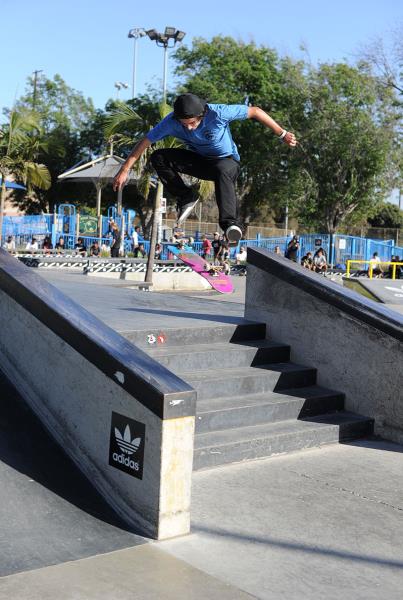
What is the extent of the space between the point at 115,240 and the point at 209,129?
21436 millimetres

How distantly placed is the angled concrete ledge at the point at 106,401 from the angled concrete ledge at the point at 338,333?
2.48 m

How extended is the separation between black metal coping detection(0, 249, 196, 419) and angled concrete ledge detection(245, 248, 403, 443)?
2466mm

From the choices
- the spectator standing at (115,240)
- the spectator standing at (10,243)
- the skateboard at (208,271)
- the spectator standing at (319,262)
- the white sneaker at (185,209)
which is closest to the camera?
the white sneaker at (185,209)

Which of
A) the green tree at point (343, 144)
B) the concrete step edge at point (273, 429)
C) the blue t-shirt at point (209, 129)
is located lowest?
the concrete step edge at point (273, 429)

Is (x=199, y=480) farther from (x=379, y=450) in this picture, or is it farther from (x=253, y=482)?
(x=379, y=450)

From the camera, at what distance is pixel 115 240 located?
2772 cm

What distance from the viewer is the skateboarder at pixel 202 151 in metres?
6.40

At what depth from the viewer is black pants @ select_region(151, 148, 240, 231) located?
23.0ft

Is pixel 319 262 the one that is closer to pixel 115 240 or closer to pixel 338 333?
pixel 115 240

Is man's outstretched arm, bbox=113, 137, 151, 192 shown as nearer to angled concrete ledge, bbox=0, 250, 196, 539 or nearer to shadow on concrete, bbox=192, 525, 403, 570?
angled concrete ledge, bbox=0, 250, 196, 539

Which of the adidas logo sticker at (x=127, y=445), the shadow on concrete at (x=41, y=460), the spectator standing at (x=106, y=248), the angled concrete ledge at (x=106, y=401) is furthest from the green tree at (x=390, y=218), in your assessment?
the adidas logo sticker at (x=127, y=445)

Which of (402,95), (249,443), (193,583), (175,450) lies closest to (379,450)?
(249,443)

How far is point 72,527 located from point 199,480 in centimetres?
Answer: 118

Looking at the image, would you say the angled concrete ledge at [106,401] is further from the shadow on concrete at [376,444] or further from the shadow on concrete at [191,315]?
the shadow on concrete at [376,444]
